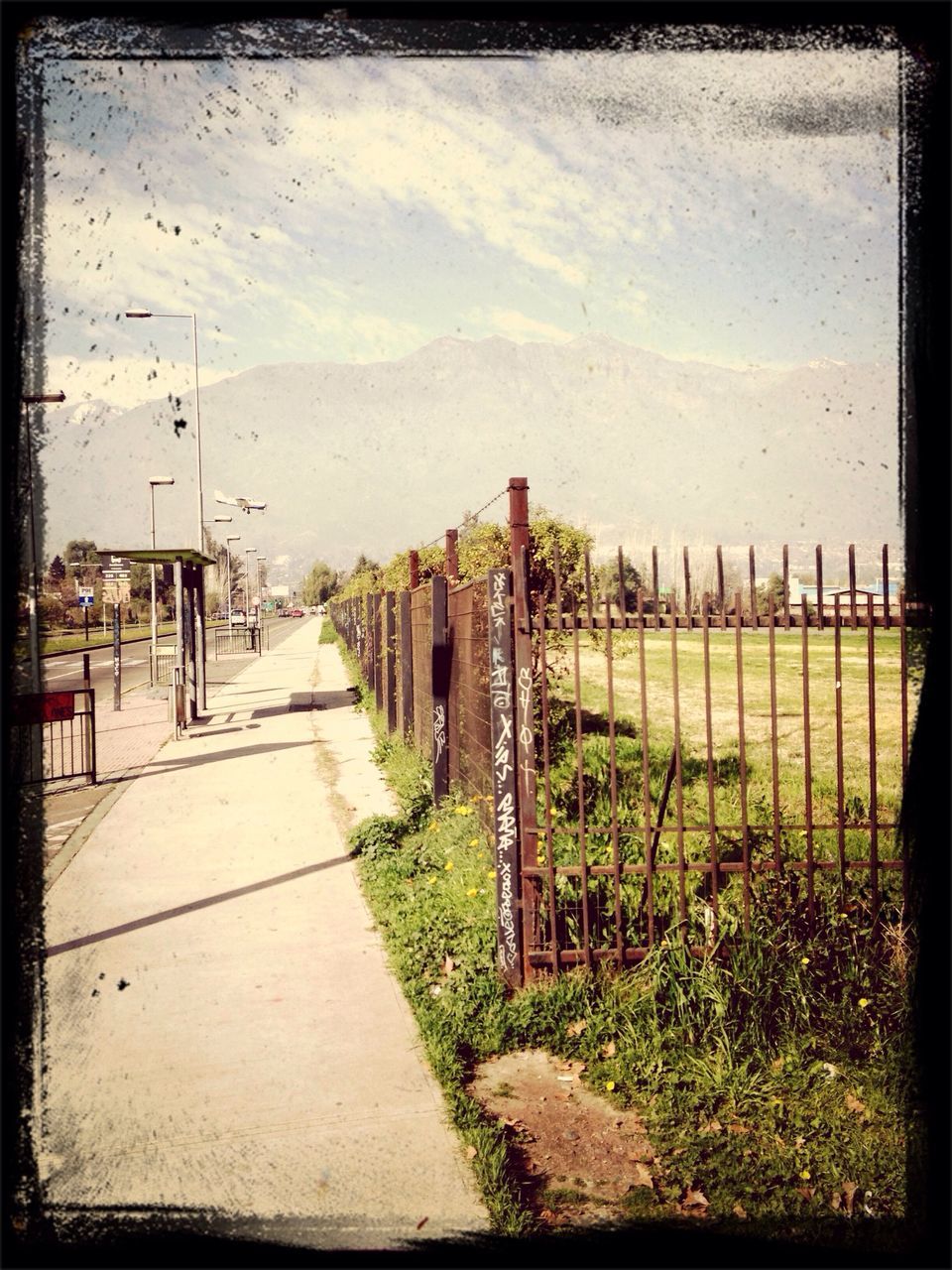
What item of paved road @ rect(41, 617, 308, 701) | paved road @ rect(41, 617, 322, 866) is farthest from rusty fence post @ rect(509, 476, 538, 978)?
paved road @ rect(41, 617, 308, 701)

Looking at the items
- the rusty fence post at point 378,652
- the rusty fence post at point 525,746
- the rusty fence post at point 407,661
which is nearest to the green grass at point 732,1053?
the rusty fence post at point 525,746

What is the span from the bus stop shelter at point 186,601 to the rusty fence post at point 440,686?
6321 mm

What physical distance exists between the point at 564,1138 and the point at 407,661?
8.08 metres

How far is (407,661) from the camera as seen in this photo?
1120 centimetres

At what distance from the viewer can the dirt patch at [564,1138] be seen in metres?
2.99

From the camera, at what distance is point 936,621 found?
107 inches

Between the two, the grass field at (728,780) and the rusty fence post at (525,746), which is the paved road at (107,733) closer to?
the rusty fence post at (525,746)

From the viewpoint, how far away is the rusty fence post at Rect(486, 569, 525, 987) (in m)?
4.47

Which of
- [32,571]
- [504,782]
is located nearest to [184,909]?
[504,782]

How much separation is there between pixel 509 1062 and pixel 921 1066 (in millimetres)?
1746

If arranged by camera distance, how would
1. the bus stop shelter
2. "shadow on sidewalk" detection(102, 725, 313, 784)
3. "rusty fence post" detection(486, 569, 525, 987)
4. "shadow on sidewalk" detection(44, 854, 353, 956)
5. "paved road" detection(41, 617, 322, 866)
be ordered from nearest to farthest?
"rusty fence post" detection(486, 569, 525, 987) < "shadow on sidewalk" detection(44, 854, 353, 956) < "paved road" detection(41, 617, 322, 866) < "shadow on sidewalk" detection(102, 725, 313, 784) < the bus stop shelter

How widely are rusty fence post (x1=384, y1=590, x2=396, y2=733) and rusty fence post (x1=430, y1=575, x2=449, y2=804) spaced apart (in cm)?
434

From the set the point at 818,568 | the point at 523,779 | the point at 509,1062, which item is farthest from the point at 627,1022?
the point at 818,568

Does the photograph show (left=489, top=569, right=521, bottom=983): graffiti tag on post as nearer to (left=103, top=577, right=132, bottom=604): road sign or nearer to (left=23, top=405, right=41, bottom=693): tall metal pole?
(left=23, top=405, right=41, bottom=693): tall metal pole
